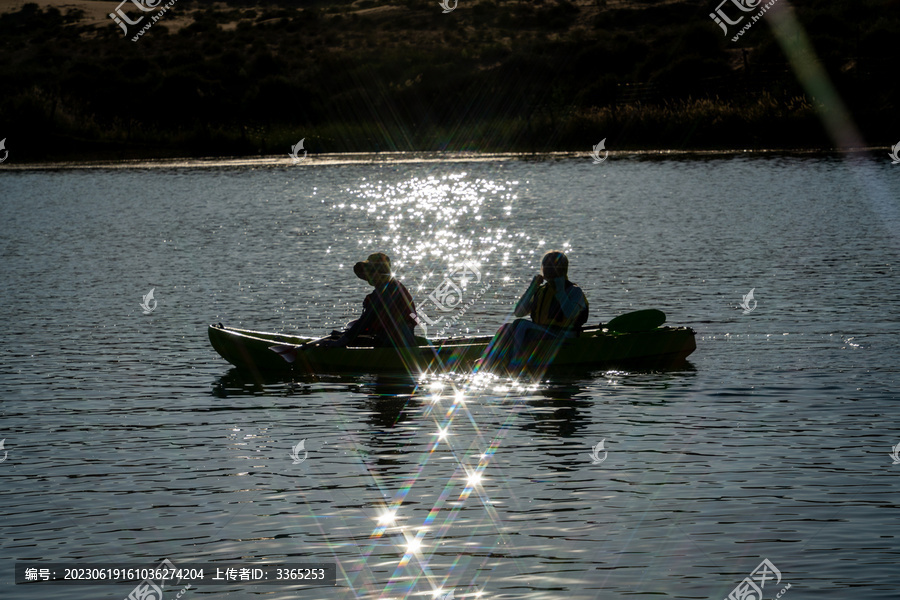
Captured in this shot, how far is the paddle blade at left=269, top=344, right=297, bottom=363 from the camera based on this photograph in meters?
17.1

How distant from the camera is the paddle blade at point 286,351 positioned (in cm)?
1712

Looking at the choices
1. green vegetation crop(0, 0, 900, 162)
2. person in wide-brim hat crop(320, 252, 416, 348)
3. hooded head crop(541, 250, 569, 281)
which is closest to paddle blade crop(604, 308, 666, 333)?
hooded head crop(541, 250, 569, 281)

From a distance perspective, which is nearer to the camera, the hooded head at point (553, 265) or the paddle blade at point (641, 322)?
the hooded head at point (553, 265)

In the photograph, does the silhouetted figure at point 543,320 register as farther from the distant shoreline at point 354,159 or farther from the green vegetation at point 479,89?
the green vegetation at point 479,89

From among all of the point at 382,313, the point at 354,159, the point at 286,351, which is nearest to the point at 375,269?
the point at 382,313

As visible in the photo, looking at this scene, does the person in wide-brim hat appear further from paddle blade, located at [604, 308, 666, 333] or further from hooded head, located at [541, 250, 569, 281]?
paddle blade, located at [604, 308, 666, 333]

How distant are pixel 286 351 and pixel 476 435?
177 inches

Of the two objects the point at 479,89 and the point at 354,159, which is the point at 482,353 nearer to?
the point at 354,159

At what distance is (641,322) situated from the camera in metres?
17.2

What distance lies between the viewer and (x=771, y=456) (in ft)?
40.1

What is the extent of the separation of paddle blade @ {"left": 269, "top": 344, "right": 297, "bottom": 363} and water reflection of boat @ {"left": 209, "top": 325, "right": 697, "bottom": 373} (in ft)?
0.16

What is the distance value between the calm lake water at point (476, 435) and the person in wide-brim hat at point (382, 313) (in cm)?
60

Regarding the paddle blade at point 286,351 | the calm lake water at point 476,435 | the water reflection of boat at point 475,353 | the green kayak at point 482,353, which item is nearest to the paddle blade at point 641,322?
the green kayak at point 482,353

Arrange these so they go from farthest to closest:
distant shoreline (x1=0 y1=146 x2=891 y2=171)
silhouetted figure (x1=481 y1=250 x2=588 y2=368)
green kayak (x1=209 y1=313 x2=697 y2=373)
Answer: distant shoreline (x1=0 y1=146 x2=891 y2=171)
green kayak (x1=209 y1=313 x2=697 y2=373)
silhouetted figure (x1=481 y1=250 x2=588 y2=368)
